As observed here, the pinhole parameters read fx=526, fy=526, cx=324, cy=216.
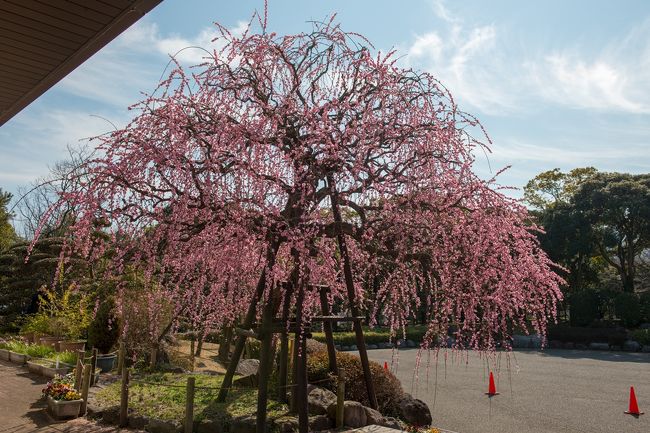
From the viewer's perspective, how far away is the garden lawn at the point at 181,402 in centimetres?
747

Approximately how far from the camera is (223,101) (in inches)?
267

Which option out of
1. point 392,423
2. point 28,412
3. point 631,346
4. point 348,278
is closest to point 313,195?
point 348,278

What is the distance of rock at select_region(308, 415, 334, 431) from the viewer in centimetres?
730

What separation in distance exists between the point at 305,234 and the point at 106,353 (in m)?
9.43

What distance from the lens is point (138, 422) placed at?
25.4ft

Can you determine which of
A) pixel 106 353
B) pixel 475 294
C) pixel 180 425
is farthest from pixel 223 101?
pixel 106 353

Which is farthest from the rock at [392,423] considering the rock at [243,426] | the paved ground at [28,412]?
the paved ground at [28,412]

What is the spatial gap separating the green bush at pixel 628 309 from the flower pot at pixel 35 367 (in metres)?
24.9

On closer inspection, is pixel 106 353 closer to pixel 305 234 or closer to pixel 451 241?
pixel 305 234

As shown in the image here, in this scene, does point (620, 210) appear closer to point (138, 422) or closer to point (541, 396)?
point (541, 396)

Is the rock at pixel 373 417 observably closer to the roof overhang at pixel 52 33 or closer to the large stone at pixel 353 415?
the large stone at pixel 353 415

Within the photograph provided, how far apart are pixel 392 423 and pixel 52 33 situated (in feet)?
21.8

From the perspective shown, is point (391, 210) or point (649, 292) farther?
point (649, 292)

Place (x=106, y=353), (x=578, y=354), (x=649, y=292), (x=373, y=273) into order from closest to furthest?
(x=373, y=273), (x=106, y=353), (x=578, y=354), (x=649, y=292)
